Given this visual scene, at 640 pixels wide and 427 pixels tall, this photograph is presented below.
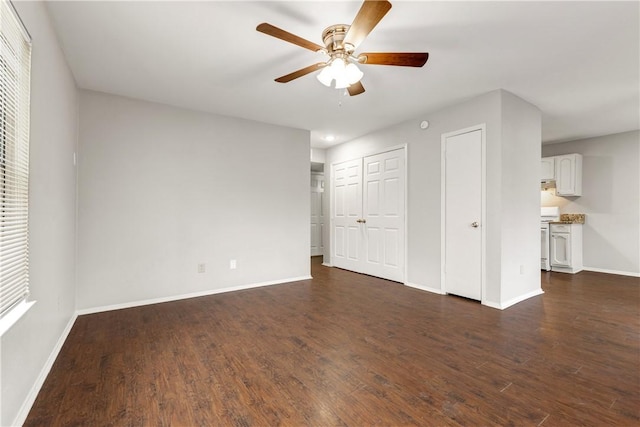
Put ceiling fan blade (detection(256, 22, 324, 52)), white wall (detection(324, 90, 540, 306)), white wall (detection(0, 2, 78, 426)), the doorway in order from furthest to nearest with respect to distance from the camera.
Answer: the doorway
white wall (detection(324, 90, 540, 306))
ceiling fan blade (detection(256, 22, 324, 52))
white wall (detection(0, 2, 78, 426))

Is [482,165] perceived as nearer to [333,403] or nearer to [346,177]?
[346,177]

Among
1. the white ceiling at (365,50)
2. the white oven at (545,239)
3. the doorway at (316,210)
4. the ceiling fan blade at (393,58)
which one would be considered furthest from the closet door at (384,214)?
the white oven at (545,239)

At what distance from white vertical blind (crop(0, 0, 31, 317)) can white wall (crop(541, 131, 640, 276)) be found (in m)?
7.87

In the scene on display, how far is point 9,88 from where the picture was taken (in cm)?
149

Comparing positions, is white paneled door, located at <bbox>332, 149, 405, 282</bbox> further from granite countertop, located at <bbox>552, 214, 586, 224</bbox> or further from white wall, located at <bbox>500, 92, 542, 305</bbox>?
granite countertop, located at <bbox>552, 214, 586, 224</bbox>

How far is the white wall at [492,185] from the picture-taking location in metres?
3.44

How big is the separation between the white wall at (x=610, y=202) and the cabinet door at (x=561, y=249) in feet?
1.88

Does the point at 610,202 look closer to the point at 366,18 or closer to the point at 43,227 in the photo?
the point at 366,18

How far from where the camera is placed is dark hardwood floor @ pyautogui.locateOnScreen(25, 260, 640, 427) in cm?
165

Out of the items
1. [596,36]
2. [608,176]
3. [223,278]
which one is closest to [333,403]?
[223,278]

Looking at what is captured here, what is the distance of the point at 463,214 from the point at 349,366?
252 cm

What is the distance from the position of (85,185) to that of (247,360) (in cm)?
269

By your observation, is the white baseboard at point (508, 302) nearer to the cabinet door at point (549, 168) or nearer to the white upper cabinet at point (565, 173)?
the white upper cabinet at point (565, 173)

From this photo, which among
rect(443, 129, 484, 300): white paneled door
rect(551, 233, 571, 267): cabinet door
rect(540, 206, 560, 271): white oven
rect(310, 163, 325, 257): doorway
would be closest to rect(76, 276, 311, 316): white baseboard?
rect(443, 129, 484, 300): white paneled door
